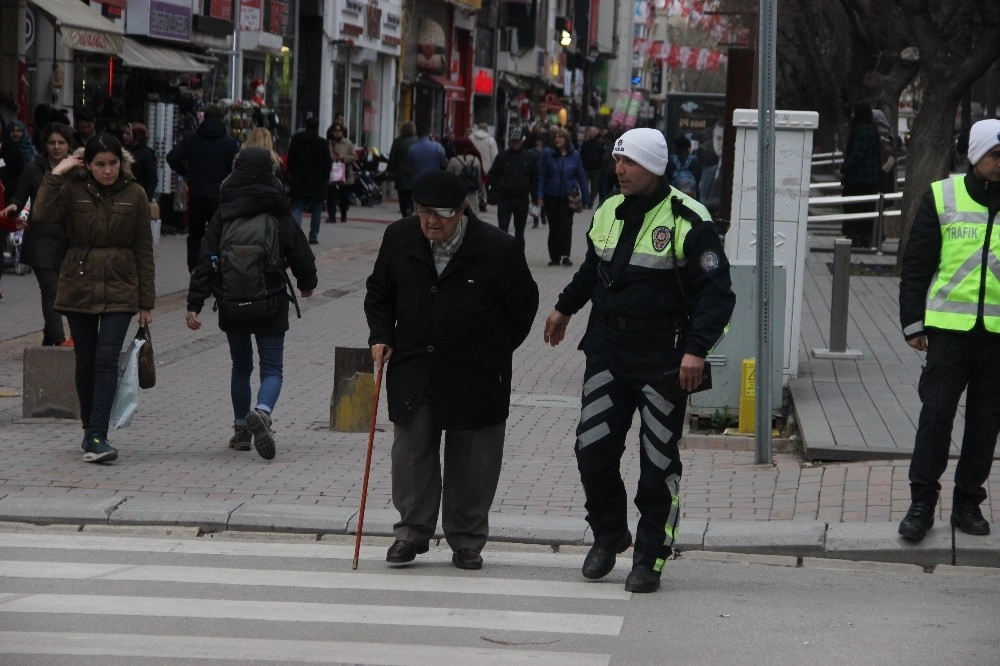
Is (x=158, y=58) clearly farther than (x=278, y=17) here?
No

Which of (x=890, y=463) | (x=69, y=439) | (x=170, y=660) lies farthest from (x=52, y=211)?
(x=890, y=463)

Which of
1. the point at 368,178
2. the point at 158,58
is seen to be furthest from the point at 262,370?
the point at 368,178

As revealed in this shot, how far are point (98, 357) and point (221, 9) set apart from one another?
783 inches

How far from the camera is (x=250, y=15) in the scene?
1148 inches

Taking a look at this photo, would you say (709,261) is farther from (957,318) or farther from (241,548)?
(241,548)

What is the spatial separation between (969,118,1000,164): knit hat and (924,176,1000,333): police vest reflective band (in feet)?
0.50

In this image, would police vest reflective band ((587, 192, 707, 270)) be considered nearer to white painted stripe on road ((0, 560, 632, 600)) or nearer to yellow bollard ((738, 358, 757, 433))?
white painted stripe on road ((0, 560, 632, 600))

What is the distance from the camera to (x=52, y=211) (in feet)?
28.9

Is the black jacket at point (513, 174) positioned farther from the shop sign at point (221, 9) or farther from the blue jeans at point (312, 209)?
the shop sign at point (221, 9)

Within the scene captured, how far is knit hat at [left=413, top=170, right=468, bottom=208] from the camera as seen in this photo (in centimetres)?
646

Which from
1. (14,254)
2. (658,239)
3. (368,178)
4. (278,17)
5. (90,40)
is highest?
(278,17)

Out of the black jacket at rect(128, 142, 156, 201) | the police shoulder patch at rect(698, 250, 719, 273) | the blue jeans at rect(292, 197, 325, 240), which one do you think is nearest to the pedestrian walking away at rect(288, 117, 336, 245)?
the blue jeans at rect(292, 197, 325, 240)

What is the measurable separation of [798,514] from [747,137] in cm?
394

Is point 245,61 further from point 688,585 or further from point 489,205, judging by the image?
point 688,585
